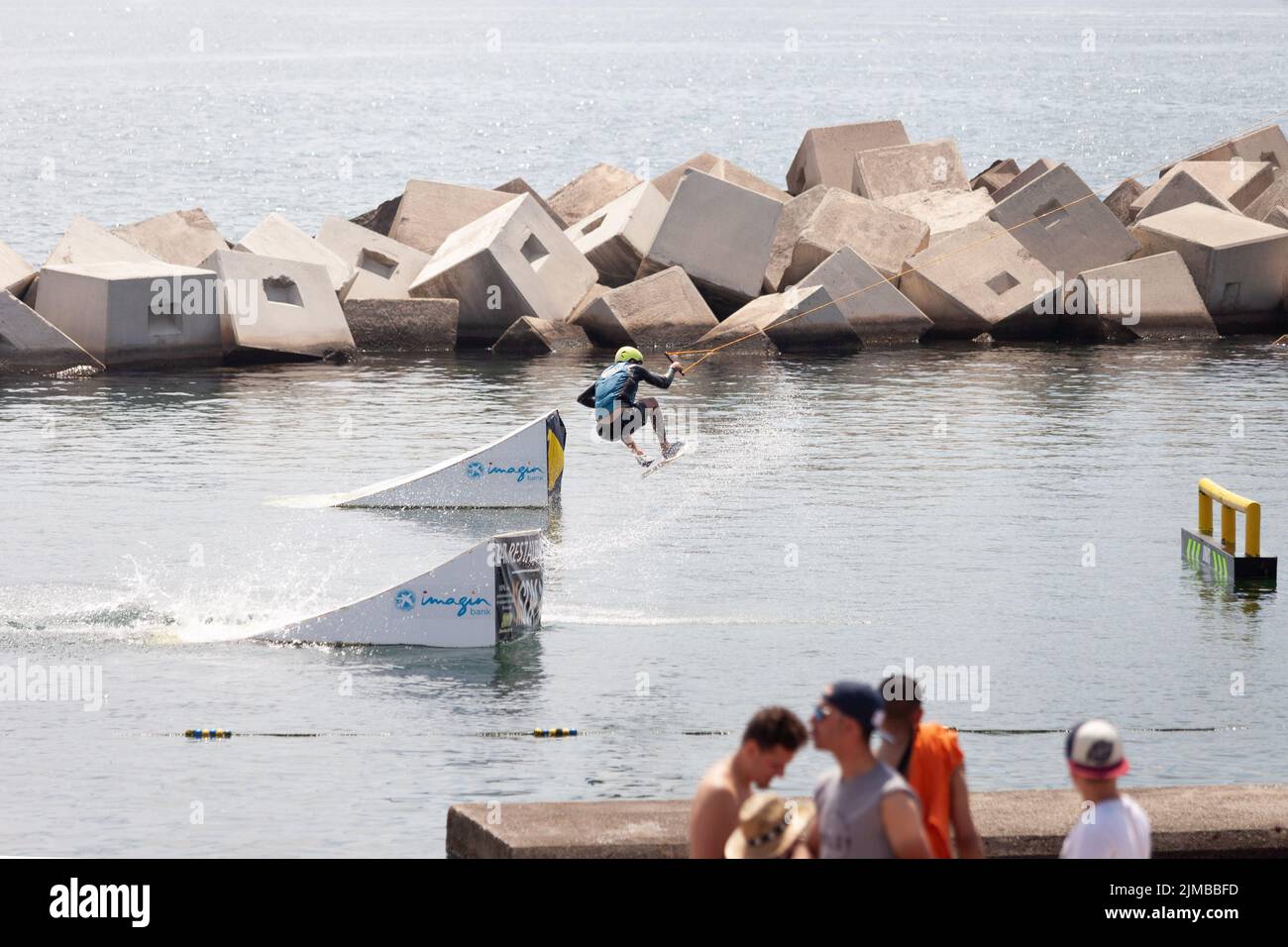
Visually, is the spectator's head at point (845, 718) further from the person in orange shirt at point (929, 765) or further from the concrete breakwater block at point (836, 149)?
the concrete breakwater block at point (836, 149)

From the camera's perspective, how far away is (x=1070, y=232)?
125 feet

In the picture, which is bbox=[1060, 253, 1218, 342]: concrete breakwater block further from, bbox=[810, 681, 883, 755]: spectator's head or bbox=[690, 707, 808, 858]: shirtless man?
bbox=[810, 681, 883, 755]: spectator's head

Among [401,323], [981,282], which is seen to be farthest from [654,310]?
[981,282]

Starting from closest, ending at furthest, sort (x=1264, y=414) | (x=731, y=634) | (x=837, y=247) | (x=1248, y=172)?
(x=731, y=634)
(x=1264, y=414)
(x=837, y=247)
(x=1248, y=172)

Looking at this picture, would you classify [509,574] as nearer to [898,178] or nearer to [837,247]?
[837,247]

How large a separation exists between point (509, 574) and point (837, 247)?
21794mm

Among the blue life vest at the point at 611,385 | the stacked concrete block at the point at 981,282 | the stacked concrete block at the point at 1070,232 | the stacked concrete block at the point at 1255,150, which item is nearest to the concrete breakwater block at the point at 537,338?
the stacked concrete block at the point at 981,282

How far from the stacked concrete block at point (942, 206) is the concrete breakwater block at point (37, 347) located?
52.4 feet

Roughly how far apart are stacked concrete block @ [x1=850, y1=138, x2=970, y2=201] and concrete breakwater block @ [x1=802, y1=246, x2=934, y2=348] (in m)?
5.03

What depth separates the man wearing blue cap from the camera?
7395 millimetres

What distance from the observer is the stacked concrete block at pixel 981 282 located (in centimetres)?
3741
